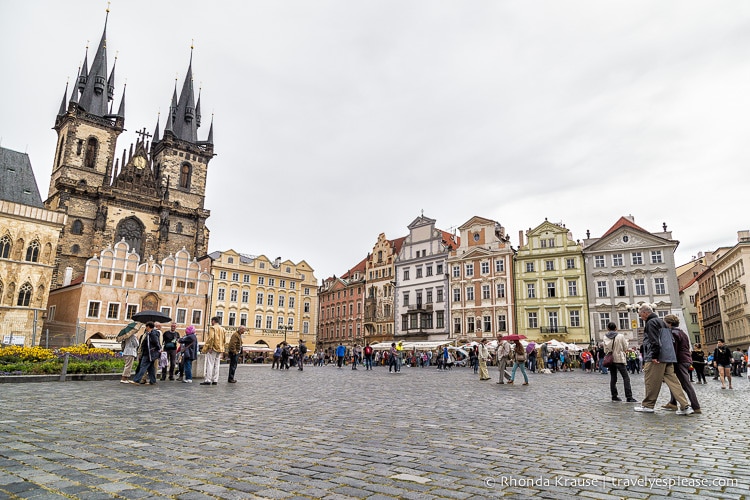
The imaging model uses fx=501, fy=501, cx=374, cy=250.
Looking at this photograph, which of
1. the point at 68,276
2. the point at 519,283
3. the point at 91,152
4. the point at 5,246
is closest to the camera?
the point at 5,246

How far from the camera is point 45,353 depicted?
16.2 m

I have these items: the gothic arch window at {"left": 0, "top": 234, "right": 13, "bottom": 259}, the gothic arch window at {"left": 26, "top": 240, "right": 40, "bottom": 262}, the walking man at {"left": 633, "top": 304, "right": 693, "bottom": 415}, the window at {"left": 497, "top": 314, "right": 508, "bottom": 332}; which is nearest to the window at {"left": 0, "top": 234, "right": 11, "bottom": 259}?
the gothic arch window at {"left": 0, "top": 234, "right": 13, "bottom": 259}

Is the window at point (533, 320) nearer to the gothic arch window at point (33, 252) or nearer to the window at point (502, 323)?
the window at point (502, 323)

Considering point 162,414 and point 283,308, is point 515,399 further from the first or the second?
point 283,308

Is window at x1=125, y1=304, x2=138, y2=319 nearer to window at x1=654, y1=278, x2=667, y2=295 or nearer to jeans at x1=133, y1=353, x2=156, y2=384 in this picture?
jeans at x1=133, y1=353, x2=156, y2=384

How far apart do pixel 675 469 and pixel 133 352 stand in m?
13.5

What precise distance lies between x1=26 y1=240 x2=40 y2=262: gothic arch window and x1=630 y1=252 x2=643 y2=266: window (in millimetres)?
54539

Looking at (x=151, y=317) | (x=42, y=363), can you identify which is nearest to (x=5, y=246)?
(x=151, y=317)

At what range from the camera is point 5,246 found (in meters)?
43.5

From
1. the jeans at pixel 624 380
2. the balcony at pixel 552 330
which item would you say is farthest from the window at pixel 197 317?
the jeans at pixel 624 380

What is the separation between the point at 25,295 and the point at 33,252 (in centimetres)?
395

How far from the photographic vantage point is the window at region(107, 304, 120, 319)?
48.4m

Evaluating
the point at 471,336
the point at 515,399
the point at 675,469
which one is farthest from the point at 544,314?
the point at 675,469

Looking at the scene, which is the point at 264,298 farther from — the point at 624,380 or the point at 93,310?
the point at 624,380
